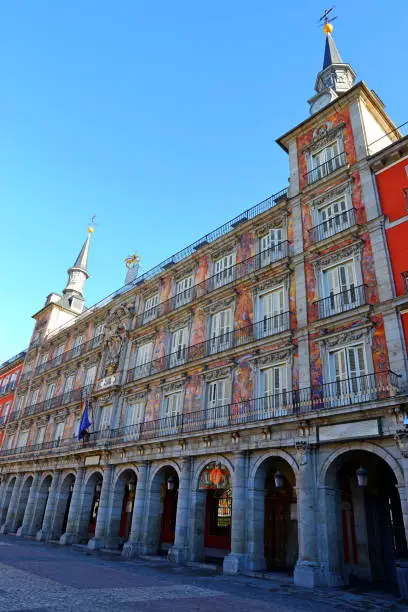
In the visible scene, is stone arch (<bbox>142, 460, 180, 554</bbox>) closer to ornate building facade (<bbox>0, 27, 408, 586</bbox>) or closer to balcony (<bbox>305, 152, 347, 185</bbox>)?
ornate building facade (<bbox>0, 27, 408, 586</bbox>)

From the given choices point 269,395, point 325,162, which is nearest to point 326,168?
point 325,162

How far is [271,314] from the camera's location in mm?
18797

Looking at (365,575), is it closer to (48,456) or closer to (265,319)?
(265,319)

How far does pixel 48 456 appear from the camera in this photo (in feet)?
91.5

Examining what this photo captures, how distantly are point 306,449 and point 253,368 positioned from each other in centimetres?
445

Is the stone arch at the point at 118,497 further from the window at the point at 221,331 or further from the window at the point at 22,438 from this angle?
the window at the point at 22,438

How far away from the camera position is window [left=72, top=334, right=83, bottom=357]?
1242 inches

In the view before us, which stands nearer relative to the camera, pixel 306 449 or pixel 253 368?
pixel 306 449

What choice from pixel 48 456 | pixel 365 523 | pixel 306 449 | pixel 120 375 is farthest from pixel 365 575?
pixel 48 456

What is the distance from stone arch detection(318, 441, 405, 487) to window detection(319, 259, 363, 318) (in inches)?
194

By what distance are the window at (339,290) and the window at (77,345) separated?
2028 centimetres

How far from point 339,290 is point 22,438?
2810 cm

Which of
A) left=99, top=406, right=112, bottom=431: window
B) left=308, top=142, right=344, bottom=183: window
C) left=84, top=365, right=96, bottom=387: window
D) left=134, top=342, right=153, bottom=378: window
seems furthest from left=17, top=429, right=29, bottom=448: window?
left=308, top=142, right=344, bottom=183: window

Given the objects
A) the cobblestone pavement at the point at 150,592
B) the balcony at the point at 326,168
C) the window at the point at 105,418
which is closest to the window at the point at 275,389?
the cobblestone pavement at the point at 150,592
